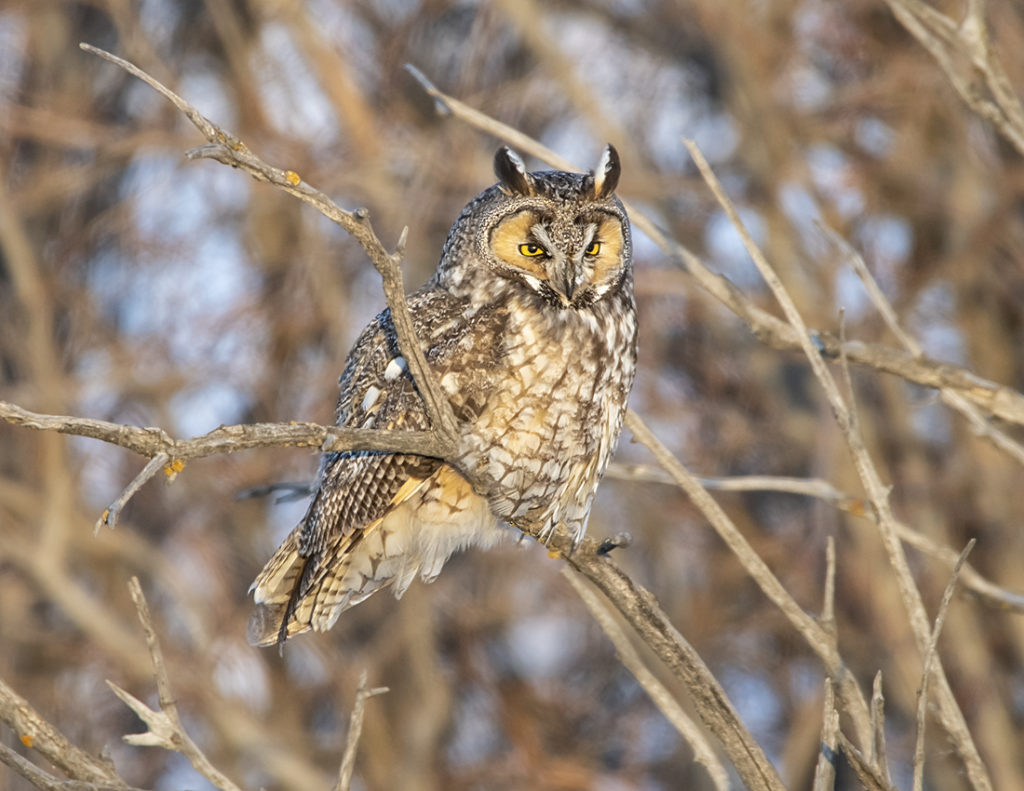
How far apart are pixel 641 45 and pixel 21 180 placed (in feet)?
17.4

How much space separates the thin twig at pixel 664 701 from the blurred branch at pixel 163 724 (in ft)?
2.86

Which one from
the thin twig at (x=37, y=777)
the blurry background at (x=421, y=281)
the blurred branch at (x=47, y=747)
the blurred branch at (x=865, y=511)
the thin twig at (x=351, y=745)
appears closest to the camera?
the thin twig at (x=37, y=777)

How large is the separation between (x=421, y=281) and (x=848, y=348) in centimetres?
613

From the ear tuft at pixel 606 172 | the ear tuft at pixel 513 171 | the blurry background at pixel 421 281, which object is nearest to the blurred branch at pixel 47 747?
the ear tuft at pixel 513 171

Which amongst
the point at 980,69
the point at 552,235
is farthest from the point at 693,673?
the point at 980,69

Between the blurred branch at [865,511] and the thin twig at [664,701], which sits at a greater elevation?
the blurred branch at [865,511]

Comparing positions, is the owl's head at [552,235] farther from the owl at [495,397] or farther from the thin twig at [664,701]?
the thin twig at [664,701]

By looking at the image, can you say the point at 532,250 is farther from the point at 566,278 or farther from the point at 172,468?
the point at 172,468

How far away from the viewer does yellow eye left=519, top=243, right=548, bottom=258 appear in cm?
338

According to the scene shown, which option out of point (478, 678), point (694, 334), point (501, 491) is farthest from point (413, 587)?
point (501, 491)

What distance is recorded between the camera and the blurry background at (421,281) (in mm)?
8664

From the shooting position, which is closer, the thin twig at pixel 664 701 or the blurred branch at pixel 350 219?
the blurred branch at pixel 350 219

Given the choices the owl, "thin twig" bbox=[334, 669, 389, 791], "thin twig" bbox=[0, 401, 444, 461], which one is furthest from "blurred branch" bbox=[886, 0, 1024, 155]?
"thin twig" bbox=[334, 669, 389, 791]

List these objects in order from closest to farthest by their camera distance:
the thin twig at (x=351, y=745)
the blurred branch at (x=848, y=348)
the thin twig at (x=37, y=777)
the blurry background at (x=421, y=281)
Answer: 1. the thin twig at (x=37, y=777)
2. the thin twig at (x=351, y=745)
3. the blurred branch at (x=848, y=348)
4. the blurry background at (x=421, y=281)
